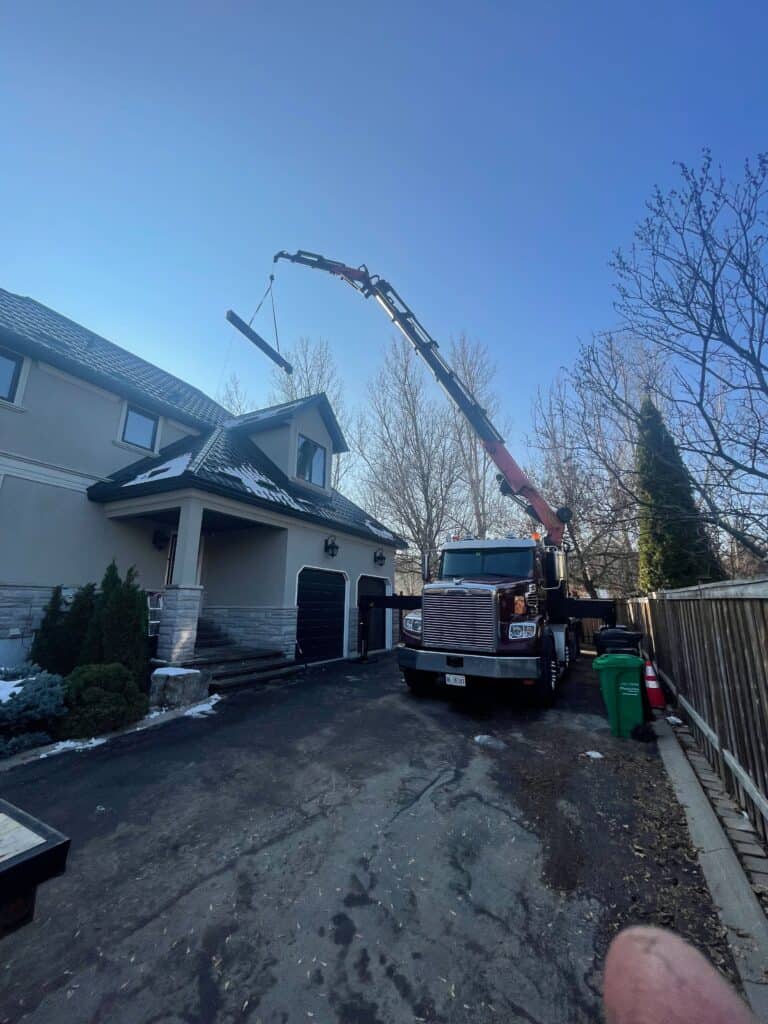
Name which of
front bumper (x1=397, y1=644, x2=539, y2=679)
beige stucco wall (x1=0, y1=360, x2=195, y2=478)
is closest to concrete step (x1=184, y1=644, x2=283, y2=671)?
front bumper (x1=397, y1=644, x2=539, y2=679)

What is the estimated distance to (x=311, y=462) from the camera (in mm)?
12898

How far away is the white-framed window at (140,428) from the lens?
1011cm

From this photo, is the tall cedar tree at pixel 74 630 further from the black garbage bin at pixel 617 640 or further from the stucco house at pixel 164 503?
the black garbage bin at pixel 617 640

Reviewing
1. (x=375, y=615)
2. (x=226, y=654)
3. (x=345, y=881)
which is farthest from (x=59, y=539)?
(x=345, y=881)

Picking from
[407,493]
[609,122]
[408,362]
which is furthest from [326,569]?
[408,362]

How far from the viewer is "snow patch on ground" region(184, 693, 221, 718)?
21.3 feet

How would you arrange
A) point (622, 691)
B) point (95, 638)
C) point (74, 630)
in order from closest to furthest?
point (622, 691) → point (95, 638) → point (74, 630)

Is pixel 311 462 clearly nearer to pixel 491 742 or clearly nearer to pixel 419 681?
pixel 419 681

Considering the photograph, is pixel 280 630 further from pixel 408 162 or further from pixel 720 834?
pixel 408 162

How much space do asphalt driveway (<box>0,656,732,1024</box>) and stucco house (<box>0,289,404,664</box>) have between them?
3.96 meters

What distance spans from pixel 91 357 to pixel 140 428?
1836mm

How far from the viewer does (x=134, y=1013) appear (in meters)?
2.03

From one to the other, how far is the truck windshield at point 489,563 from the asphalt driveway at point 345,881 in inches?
123

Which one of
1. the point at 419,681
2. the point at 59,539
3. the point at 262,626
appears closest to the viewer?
the point at 419,681
